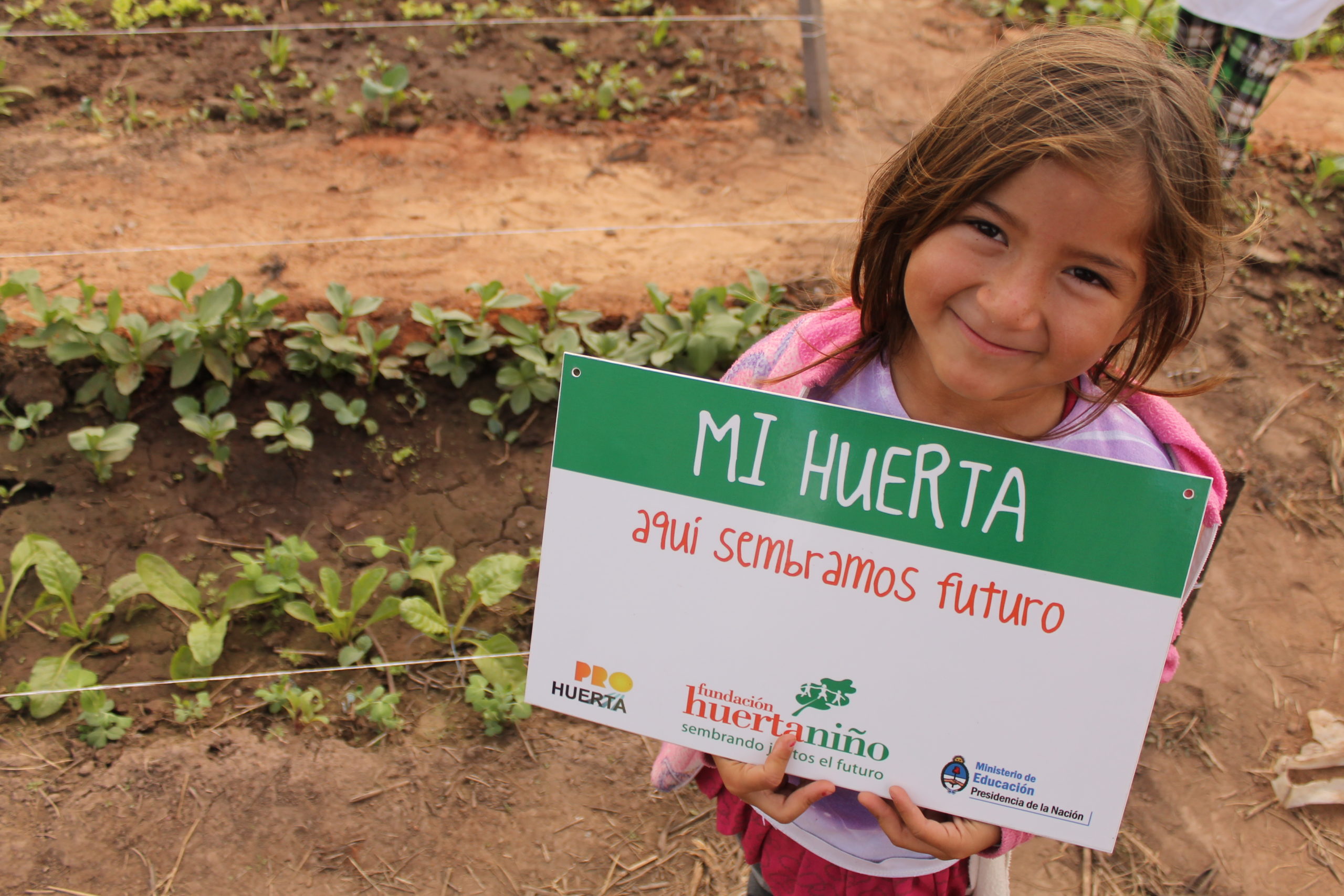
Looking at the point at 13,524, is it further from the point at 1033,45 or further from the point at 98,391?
the point at 1033,45

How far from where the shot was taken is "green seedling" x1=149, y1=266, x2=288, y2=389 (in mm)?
3023

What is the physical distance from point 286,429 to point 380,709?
1001 millimetres

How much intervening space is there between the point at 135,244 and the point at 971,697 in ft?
11.4

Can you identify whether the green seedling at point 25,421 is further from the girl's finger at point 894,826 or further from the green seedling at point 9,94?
the girl's finger at point 894,826

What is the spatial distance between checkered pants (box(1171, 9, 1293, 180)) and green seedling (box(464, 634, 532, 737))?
2.89m

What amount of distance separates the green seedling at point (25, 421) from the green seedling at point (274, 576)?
2.68 feet

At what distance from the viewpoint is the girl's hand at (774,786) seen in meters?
1.25

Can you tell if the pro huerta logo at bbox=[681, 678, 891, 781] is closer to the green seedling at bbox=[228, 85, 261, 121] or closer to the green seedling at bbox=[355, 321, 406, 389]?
the green seedling at bbox=[355, 321, 406, 389]

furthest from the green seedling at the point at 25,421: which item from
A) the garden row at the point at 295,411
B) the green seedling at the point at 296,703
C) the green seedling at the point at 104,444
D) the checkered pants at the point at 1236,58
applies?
the checkered pants at the point at 1236,58

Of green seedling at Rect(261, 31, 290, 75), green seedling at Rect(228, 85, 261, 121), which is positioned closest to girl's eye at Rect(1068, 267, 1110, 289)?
green seedling at Rect(228, 85, 261, 121)

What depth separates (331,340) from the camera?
121 inches

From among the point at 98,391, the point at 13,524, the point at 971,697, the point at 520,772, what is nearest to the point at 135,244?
the point at 98,391

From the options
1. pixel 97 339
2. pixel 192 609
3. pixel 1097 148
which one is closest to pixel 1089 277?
pixel 1097 148

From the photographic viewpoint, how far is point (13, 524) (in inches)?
111
